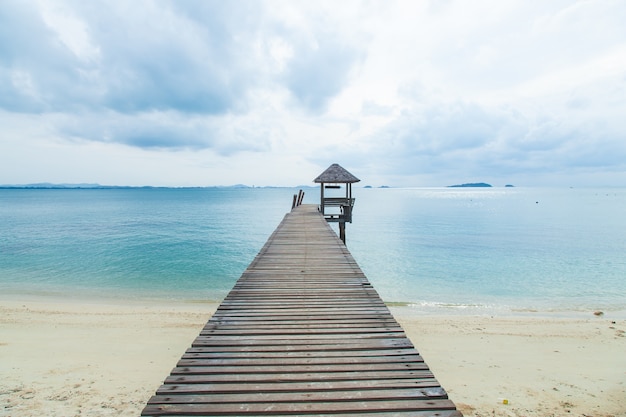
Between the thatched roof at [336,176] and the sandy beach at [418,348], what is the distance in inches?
364

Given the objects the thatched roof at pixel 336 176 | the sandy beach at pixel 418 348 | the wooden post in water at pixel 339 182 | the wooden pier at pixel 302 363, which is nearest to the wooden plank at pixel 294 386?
the wooden pier at pixel 302 363

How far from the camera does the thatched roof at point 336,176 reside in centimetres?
2030

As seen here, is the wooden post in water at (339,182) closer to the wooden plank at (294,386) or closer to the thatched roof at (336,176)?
the thatched roof at (336,176)

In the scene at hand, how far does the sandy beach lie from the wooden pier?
→ 11.0 feet

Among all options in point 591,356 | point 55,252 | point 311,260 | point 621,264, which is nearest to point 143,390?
point 311,260

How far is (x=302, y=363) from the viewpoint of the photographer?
3.43m

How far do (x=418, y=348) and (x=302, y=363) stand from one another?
7.02 metres

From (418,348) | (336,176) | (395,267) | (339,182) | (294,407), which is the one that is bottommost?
(395,267)

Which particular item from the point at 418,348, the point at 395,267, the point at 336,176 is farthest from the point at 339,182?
the point at 418,348

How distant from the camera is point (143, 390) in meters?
6.94

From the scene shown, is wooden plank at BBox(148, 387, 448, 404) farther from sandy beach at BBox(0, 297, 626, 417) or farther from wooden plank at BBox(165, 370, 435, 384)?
sandy beach at BBox(0, 297, 626, 417)

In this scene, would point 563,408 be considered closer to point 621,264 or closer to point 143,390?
point 143,390

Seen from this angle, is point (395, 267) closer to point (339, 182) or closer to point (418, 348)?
point (339, 182)

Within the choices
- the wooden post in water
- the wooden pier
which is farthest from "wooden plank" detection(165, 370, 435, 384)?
the wooden post in water
